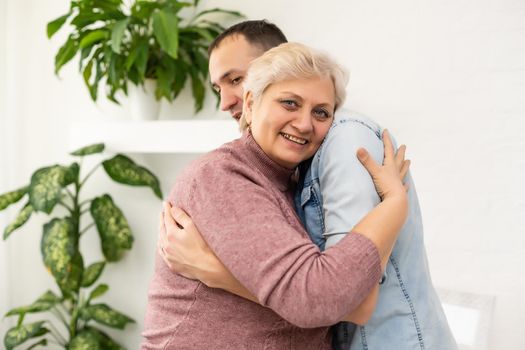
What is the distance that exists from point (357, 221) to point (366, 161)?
13 centimetres

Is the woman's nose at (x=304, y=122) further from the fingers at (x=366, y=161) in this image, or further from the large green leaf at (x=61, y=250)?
the large green leaf at (x=61, y=250)

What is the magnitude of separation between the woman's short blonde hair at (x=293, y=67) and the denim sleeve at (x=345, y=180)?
0.38 feet

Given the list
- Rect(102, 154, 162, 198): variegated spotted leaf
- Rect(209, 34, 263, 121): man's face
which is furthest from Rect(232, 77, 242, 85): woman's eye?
Rect(102, 154, 162, 198): variegated spotted leaf

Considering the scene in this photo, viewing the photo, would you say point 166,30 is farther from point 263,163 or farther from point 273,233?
point 273,233

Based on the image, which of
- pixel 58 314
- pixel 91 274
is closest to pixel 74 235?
pixel 91 274

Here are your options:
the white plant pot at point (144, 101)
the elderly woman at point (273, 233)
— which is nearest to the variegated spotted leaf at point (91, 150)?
the white plant pot at point (144, 101)

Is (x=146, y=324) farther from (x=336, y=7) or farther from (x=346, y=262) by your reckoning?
(x=336, y=7)

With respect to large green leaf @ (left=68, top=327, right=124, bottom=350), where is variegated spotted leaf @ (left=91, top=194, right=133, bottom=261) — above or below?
above

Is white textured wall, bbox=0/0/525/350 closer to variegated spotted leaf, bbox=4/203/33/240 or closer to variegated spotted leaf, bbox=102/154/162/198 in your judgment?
variegated spotted leaf, bbox=102/154/162/198

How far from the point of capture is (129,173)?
2.53m

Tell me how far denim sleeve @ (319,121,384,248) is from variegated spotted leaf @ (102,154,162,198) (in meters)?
1.65

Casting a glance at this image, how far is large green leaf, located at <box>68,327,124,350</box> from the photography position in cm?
254

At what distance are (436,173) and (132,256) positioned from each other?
1.75 meters

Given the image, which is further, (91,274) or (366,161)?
(91,274)
